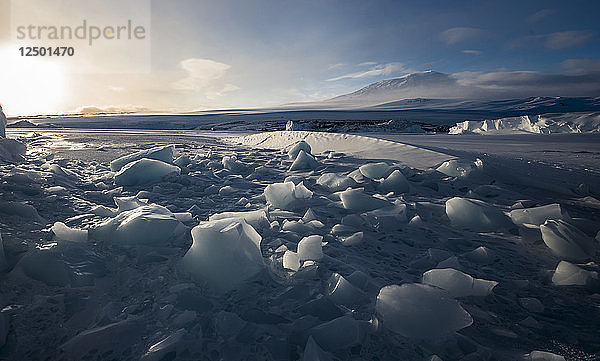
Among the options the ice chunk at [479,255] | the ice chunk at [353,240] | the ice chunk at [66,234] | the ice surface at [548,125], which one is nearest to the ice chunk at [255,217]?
the ice chunk at [353,240]

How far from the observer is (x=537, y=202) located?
2092mm

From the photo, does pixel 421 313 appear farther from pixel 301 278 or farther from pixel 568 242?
pixel 568 242

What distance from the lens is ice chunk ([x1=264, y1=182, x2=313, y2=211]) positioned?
206 cm

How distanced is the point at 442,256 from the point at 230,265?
3.36 feet

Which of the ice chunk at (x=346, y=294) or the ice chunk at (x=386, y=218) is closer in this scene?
the ice chunk at (x=346, y=294)

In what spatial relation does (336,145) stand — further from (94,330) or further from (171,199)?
(94,330)

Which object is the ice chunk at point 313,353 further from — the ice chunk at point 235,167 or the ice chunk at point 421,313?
the ice chunk at point 235,167

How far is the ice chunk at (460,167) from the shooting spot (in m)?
2.62

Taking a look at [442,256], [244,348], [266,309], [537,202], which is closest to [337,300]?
[266,309]

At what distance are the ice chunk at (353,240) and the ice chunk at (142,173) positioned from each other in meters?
2.18

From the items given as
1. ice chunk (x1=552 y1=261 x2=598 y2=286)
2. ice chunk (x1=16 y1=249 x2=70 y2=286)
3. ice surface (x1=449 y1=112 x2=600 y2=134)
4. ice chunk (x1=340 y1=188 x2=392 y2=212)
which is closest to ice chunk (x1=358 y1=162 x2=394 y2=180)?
ice chunk (x1=340 y1=188 x2=392 y2=212)

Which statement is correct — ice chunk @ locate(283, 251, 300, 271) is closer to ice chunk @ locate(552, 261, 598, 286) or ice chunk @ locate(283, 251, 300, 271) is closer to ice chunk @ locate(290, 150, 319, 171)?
ice chunk @ locate(552, 261, 598, 286)

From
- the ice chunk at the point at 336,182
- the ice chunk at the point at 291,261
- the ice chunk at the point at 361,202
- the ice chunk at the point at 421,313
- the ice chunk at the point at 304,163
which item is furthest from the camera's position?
the ice chunk at the point at 304,163

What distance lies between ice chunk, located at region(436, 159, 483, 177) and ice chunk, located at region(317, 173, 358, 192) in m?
0.95
